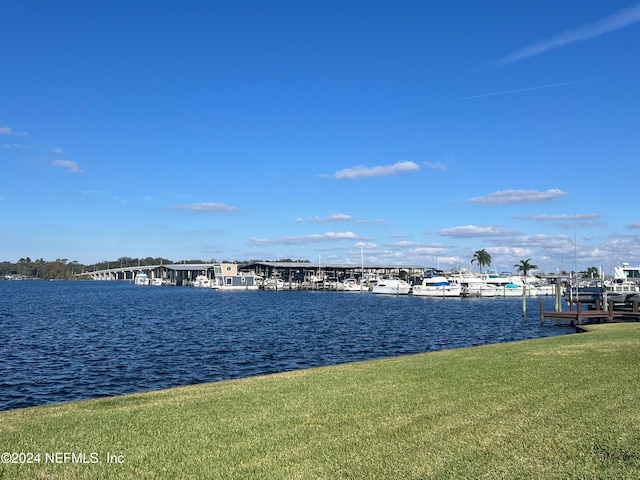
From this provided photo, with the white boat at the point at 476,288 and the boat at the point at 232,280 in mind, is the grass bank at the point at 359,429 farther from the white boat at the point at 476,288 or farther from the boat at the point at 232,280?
the boat at the point at 232,280

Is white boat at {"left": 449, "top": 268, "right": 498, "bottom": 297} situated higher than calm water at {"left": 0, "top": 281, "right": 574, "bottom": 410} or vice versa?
white boat at {"left": 449, "top": 268, "right": 498, "bottom": 297}

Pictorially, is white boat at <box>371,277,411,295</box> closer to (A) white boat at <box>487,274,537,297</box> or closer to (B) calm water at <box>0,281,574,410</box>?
(A) white boat at <box>487,274,537,297</box>

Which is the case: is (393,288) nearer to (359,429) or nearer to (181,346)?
(181,346)

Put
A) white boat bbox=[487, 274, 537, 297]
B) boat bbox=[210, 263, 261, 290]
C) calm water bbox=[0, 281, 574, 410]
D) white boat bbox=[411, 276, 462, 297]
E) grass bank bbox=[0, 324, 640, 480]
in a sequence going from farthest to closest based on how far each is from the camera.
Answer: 1. boat bbox=[210, 263, 261, 290]
2. white boat bbox=[487, 274, 537, 297]
3. white boat bbox=[411, 276, 462, 297]
4. calm water bbox=[0, 281, 574, 410]
5. grass bank bbox=[0, 324, 640, 480]

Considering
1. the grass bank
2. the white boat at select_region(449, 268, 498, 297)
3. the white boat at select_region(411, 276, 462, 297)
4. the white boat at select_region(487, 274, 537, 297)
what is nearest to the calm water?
the grass bank

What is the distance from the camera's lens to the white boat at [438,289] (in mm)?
116537

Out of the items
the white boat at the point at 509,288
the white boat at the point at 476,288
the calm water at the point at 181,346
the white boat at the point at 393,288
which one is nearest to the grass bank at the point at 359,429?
the calm water at the point at 181,346

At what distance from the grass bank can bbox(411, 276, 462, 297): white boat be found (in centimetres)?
10330

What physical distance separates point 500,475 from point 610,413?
396 centimetres

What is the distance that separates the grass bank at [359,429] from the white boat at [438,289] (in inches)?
4067

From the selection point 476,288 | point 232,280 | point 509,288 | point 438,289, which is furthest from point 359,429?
point 232,280

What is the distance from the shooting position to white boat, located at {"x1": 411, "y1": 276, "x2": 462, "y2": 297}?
116537 mm

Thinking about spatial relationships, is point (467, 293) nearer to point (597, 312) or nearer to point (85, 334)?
point (597, 312)

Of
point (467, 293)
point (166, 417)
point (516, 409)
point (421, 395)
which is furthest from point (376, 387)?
point (467, 293)
